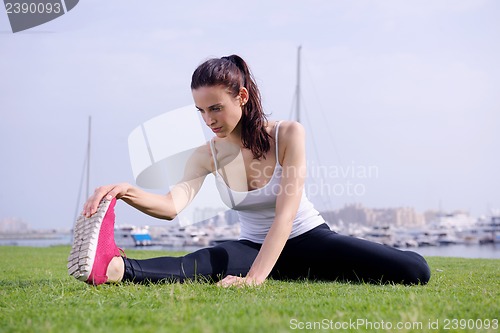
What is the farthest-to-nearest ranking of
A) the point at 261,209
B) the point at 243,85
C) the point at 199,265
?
1. the point at 261,209
2. the point at 243,85
3. the point at 199,265

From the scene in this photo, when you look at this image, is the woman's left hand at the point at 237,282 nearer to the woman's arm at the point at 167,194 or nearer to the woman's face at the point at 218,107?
the woman's arm at the point at 167,194

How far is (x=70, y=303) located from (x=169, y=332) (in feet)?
3.30

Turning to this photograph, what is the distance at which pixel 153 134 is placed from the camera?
16.0 ft

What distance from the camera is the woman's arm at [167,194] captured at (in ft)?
10.8

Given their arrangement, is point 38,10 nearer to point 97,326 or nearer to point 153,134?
point 153,134

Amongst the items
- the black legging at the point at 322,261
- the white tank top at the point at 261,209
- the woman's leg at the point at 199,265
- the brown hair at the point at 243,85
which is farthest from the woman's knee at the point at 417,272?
the brown hair at the point at 243,85

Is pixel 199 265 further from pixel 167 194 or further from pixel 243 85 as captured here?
pixel 243 85

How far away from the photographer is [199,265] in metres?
3.61

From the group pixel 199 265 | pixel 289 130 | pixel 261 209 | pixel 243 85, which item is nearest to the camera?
pixel 199 265

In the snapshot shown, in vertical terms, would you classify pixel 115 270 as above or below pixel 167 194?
below

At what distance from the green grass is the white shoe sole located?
12cm

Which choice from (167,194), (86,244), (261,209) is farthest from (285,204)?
(86,244)

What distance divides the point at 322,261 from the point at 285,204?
62cm

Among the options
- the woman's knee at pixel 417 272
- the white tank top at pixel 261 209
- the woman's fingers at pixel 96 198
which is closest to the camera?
the woman's fingers at pixel 96 198
